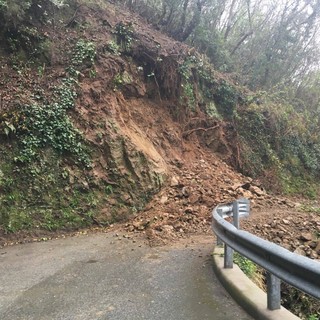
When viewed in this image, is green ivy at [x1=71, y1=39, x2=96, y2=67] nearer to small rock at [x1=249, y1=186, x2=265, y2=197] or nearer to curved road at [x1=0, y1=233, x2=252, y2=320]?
curved road at [x1=0, y1=233, x2=252, y2=320]

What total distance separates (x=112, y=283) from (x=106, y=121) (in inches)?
269

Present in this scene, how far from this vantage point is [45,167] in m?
9.16

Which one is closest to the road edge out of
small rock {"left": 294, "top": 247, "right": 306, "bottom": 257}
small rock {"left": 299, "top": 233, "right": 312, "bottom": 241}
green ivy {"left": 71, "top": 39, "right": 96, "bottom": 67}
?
small rock {"left": 294, "top": 247, "right": 306, "bottom": 257}

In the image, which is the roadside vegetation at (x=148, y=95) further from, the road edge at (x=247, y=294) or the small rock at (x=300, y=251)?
the small rock at (x=300, y=251)

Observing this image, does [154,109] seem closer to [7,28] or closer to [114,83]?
[114,83]

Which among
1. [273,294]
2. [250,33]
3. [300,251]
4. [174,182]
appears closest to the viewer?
[273,294]

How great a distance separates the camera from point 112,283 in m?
4.90

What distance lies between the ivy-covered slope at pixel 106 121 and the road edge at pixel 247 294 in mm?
4929

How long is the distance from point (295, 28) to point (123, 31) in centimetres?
1435

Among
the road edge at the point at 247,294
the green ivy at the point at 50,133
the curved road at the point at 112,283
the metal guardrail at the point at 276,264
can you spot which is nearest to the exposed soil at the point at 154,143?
the green ivy at the point at 50,133

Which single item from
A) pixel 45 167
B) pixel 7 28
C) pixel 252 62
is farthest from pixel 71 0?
pixel 252 62

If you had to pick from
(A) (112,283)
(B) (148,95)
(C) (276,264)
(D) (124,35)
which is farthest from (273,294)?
(D) (124,35)

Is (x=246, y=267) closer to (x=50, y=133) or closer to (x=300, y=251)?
(x=300, y=251)

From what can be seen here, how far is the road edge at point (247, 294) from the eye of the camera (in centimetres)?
328
